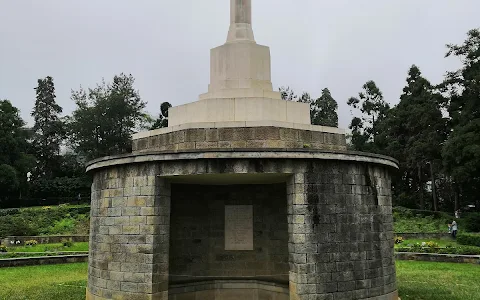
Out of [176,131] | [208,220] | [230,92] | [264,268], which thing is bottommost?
[264,268]

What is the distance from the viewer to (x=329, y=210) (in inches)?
302

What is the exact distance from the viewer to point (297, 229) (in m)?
7.46

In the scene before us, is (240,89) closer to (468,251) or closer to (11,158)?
(468,251)

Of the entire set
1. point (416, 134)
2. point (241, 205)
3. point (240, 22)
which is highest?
point (416, 134)

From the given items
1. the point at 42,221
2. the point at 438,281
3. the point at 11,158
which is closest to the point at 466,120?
the point at 438,281

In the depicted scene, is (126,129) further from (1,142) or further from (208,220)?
(208,220)

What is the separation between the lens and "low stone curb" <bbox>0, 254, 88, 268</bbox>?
16.7 meters

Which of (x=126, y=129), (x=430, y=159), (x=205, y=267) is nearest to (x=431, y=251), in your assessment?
(x=205, y=267)

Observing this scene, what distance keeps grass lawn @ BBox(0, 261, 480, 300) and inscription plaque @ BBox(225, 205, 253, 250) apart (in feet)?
12.8

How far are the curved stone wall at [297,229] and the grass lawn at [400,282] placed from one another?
2.65m

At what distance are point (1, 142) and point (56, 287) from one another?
3613cm

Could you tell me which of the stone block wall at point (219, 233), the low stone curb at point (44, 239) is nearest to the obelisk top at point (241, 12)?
the stone block wall at point (219, 233)

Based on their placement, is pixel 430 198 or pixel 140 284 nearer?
pixel 140 284

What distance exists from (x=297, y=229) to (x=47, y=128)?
170 ft
